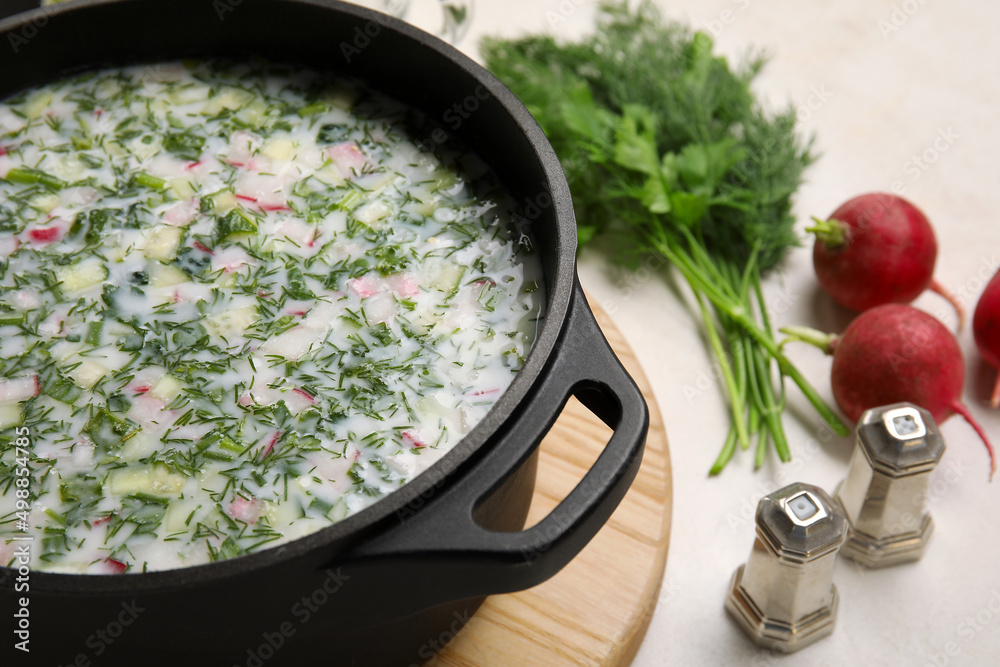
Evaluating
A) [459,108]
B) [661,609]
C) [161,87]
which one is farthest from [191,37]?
[661,609]

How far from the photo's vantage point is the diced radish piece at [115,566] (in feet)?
3.96

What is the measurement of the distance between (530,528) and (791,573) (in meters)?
0.71

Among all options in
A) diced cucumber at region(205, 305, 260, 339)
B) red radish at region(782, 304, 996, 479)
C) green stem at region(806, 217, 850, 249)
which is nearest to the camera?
diced cucumber at region(205, 305, 260, 339)

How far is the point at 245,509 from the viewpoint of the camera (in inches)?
49.5

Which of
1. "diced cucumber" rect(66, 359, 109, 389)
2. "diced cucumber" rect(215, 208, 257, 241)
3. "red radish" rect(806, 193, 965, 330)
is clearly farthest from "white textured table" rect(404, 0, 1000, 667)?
"diced cucumber" rect(66, 359, 109, 389)

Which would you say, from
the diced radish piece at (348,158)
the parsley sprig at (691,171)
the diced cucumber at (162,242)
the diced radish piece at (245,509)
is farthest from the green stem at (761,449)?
the diced cucumber at (162,242)

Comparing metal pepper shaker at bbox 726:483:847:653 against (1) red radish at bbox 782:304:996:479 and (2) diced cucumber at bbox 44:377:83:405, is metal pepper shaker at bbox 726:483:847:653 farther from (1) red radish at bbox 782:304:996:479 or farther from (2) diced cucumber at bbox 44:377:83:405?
(2) diced cucumber at bbox 44:377:83:405

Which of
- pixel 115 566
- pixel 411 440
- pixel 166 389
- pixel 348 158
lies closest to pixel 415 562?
pixel 411 440

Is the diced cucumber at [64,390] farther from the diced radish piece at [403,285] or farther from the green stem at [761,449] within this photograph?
the green stem at [761,449]

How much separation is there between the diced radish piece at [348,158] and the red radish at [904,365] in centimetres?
105

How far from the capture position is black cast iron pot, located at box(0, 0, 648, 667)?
1.04 metres

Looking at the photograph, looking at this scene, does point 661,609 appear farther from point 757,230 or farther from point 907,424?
point 757,230

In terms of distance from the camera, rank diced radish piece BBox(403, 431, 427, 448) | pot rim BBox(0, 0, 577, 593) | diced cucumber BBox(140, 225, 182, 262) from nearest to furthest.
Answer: pot rim BBox(0, 0, 577, 593), diced radish piece BBox(403, 431, 427, 448), diced cucumber BBox(140, 225, 182, 262)

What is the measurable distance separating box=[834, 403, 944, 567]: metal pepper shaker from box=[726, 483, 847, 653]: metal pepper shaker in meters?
0.16
